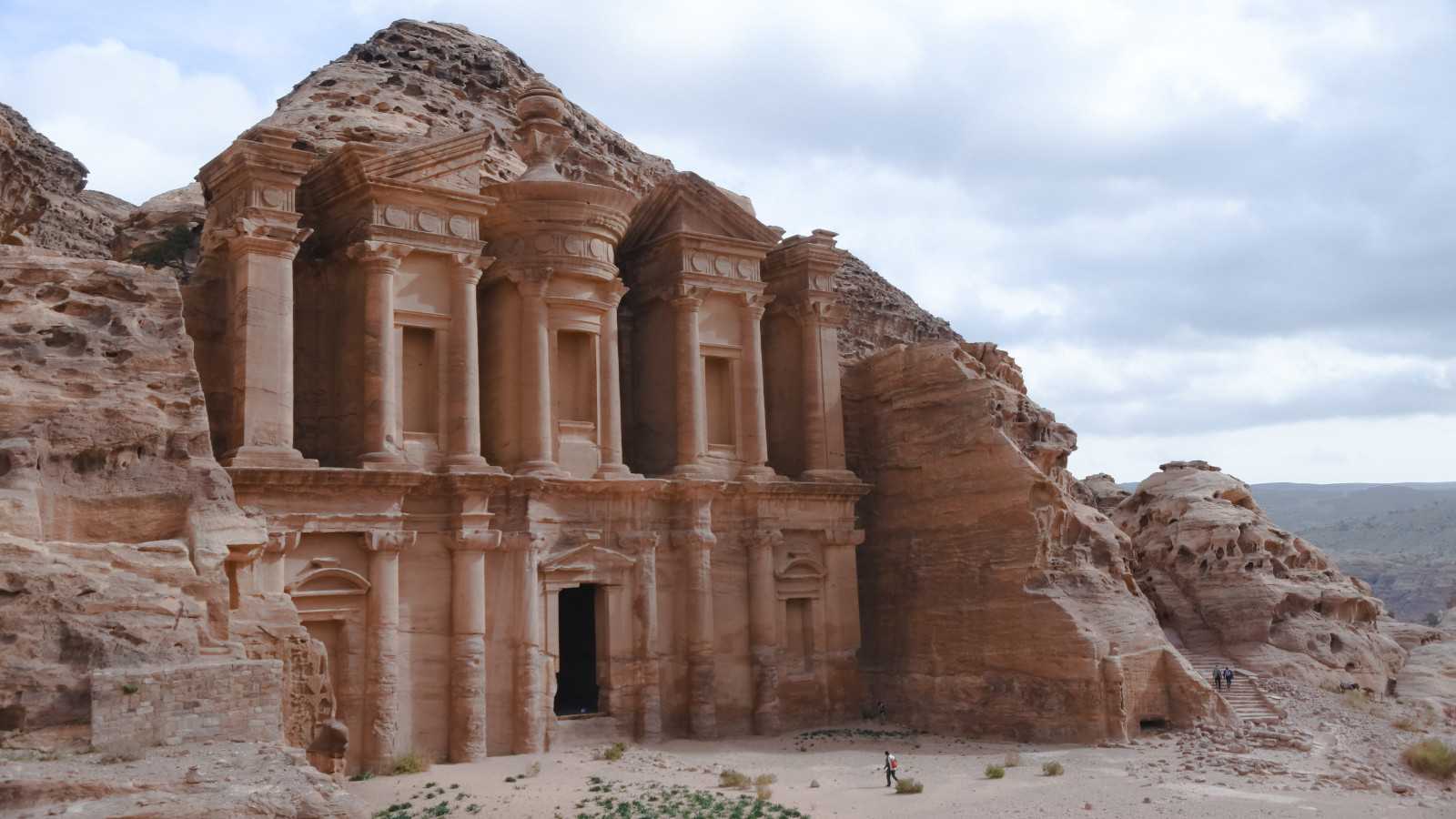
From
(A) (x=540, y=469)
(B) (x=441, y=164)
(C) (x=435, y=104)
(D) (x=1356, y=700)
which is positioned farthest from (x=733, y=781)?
(C) (x=435, y=104)

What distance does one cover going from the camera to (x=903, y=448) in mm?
27594

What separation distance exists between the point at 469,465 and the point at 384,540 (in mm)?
2214

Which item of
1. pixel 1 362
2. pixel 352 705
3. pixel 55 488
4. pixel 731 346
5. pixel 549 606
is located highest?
pixel 731 346

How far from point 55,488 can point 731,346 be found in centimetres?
1583

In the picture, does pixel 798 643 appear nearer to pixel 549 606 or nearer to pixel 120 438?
pixel 549 606

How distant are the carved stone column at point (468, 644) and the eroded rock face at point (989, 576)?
9692mm

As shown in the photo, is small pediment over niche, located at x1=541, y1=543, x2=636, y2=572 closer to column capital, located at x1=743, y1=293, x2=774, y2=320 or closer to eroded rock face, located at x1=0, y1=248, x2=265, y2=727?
column capital, located at x1=743, y1=293, x2=774, y2=320

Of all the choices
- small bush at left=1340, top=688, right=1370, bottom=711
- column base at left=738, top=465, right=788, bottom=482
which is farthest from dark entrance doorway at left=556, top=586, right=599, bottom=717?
small bush at left=1340, top=688, right=1370, bottom=711

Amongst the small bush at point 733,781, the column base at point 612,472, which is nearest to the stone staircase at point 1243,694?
the small bush at point 733,781

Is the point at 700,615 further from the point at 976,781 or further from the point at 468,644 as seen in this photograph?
the point at 976,781

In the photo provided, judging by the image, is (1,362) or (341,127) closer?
(1,362)

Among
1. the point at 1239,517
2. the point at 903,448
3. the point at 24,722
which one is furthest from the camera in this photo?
the point at 1239,517

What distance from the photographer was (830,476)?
89.0 ft

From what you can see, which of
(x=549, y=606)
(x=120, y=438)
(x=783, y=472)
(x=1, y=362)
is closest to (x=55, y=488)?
(x=120, y=438)
